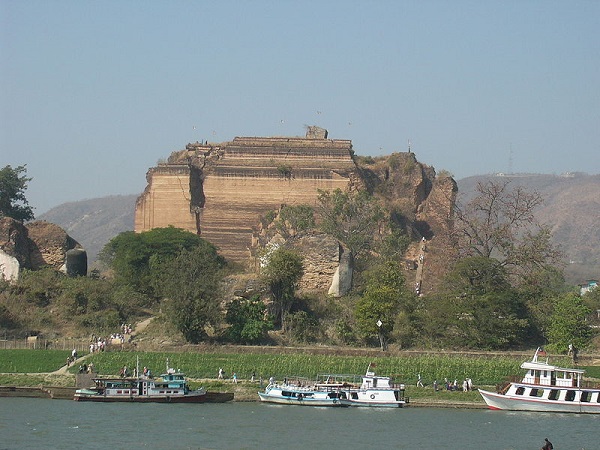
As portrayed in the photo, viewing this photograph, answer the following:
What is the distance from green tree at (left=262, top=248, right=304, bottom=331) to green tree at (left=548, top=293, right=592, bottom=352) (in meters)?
10.6

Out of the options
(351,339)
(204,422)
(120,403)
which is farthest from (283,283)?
(204,422)

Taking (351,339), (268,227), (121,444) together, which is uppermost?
(268,227)

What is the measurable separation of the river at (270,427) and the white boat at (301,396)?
0.47 metres

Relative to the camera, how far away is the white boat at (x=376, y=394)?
4584 cm

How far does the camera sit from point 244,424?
1604 inches

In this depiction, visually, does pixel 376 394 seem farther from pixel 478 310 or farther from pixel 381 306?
pixel 478 310

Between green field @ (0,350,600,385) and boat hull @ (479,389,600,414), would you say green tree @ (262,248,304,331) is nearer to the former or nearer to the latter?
green field @ (0,350,600,385)

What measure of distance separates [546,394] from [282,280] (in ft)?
46.2

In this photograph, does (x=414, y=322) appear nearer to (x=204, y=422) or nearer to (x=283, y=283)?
(x=283, y=283)

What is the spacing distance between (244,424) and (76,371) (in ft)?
36.0

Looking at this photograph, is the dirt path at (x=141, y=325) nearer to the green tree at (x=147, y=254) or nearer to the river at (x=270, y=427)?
the green tree at (x=147, y=254)

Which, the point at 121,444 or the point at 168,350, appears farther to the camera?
the point at 168,350

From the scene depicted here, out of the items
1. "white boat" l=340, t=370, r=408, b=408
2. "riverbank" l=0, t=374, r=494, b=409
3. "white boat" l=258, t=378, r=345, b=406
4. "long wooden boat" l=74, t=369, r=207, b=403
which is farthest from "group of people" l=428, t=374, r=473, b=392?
"long wooden boat" l=74, t=369, r=207, b=403

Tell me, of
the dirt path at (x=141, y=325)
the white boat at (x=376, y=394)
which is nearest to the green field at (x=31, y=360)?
the dirt path at (x=141, y=325)
